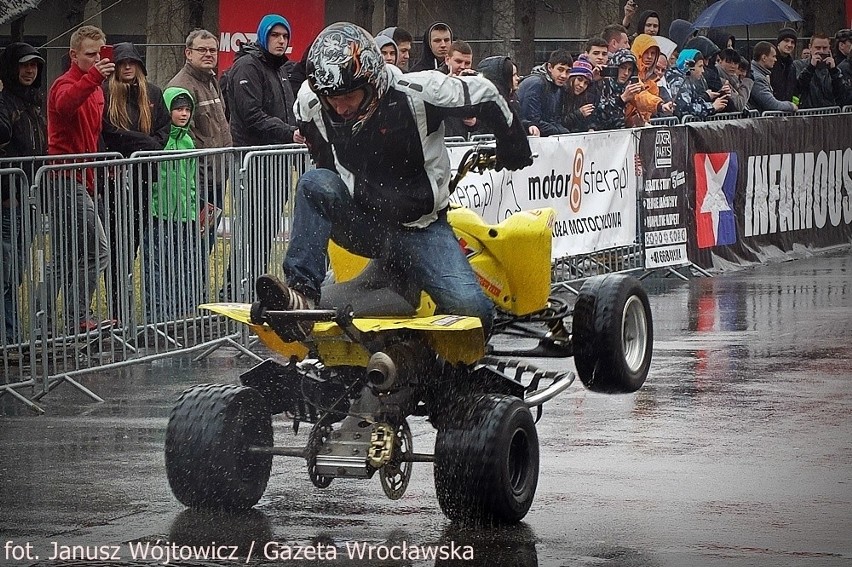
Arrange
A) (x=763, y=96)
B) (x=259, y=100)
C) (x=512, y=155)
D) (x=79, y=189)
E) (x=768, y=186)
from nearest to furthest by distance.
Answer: (x=512, y=155), (x=79, y=189), (x=259, y=100), (x=768, y=186), (x=763, y=96)

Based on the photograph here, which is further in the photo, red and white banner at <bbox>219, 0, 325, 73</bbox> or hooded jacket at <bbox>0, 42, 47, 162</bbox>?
red and white banner at <bbox>219, 0, 325, 73</bbox>

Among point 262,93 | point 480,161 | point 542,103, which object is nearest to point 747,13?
point 542,103

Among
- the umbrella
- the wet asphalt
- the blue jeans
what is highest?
the umbrella

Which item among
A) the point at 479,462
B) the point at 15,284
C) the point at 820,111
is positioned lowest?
the point at 479,462

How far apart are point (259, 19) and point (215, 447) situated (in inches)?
869

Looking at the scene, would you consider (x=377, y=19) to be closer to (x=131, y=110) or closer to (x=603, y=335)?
(x=131, y=110)

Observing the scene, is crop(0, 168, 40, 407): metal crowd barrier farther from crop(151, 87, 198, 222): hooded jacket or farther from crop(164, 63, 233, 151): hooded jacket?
crop(164, 63, 233, 151): hooded jacket

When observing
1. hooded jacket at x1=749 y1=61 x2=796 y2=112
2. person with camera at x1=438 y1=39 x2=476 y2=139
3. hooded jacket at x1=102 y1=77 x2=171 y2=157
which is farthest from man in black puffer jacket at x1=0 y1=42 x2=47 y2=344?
hooded jacket at x1=749 y1=61 x2=796 y2=112

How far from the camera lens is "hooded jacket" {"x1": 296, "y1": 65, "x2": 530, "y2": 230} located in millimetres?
6793

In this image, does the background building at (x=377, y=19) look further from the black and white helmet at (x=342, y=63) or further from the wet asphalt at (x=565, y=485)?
the black and white helmet at (x=342, y=63)

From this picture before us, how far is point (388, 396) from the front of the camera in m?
6.63

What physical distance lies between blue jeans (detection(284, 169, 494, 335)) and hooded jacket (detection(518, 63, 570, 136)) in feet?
28.4

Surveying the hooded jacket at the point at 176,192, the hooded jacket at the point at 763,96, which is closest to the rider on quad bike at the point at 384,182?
the hooded jacket at the point at 176,192

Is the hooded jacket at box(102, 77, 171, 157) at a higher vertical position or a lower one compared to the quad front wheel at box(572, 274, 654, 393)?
higher
